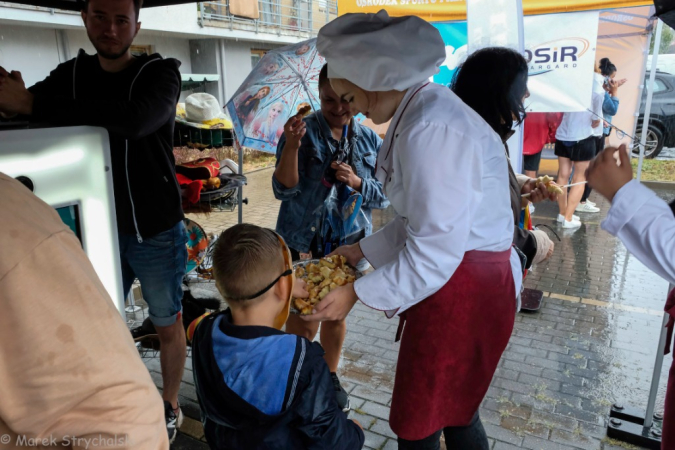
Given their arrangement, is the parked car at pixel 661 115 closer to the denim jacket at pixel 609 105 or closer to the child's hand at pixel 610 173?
the denim jacket at pixel 609 105

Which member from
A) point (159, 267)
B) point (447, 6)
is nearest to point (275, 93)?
point (159, 267)

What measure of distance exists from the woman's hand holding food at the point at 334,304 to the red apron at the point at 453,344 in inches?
9.7

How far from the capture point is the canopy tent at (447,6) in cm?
524

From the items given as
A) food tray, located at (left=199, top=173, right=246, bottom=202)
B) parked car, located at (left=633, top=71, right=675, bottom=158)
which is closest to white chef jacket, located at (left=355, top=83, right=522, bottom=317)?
food tray, located at (left=199, top=173, right=246, bottom=202)

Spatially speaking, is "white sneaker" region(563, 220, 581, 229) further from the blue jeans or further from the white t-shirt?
the blue jeans

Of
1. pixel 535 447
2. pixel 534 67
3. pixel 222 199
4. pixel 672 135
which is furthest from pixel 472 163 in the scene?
pixel 672 135

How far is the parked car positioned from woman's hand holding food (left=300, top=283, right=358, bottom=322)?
35.6ft

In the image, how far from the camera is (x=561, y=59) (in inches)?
220

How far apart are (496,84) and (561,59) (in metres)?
4.28

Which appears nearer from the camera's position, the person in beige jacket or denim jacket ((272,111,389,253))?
the person in beige jacket

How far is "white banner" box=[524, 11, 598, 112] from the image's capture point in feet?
17.8

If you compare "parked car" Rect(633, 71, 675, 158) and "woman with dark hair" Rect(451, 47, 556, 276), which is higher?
"woman with dark hair" Rect(451, 47, 556, 276)

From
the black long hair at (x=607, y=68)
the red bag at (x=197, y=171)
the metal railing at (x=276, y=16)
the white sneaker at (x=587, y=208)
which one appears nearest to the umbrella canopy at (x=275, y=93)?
the red bag at (x=197, y=171)

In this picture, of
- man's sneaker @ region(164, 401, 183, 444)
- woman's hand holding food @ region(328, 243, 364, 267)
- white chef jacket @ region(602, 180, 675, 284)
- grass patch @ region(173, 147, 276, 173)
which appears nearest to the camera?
white chef jacket @ region(602, 180, 675, 284)
